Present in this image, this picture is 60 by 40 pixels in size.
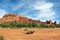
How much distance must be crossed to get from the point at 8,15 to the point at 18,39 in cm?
7346

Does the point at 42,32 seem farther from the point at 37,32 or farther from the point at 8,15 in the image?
the point at 8,15

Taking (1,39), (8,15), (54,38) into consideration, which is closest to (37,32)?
(54,38)

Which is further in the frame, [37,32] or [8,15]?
[8,15]

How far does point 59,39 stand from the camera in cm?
3775

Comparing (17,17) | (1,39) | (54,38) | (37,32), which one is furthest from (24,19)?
(1,39)

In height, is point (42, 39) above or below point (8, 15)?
below

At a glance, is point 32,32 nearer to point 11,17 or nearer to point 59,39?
point 59,39

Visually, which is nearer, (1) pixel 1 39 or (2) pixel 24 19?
(1) pixel 1 39

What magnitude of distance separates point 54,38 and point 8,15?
241 feet

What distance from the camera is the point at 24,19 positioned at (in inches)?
4021

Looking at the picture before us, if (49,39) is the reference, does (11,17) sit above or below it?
above

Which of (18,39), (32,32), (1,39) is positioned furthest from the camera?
(32,32)

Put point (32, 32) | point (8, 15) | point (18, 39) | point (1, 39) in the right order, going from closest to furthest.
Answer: point (1, 39) < point (18, 39) < point (32, 32) < point (8, 15)

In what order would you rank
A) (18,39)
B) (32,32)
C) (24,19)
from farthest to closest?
(24,19), (32,32), (18,39)
